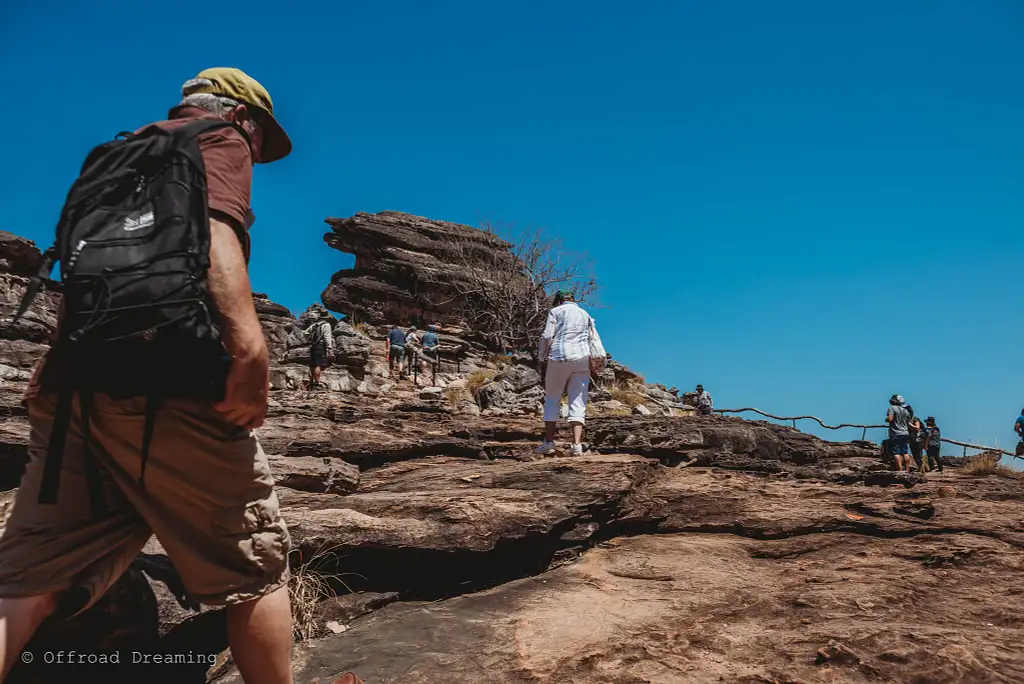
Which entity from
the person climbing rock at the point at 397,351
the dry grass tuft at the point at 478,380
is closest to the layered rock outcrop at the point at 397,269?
the person climbing rock at the point at 397,351

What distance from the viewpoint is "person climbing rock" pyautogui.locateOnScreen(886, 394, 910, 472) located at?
13.8 meters

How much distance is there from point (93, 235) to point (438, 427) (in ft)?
22.1

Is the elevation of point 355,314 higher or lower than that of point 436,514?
higher

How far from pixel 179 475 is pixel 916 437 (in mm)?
15484

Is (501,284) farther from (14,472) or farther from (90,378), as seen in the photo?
(90,378)

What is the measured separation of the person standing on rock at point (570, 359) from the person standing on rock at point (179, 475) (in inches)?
227

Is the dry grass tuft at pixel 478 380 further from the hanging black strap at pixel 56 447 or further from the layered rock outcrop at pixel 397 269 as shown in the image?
the hanging black strap at pixel 56 447

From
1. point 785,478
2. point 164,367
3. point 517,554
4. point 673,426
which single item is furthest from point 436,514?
point 673,426

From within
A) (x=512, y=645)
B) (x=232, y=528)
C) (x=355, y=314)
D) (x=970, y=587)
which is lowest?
(x=512, y=645)

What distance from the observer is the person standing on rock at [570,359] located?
791 centimetres

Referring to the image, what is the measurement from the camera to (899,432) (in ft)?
45.5

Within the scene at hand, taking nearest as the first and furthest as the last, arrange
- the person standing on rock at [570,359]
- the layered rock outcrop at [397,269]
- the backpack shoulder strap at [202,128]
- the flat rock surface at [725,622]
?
the backpack shoulder strap at [202,128], the flat rock surface at [725,622], the person standing on rock at [570,359], the layered rock outcrop at [397,269]

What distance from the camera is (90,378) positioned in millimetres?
1960

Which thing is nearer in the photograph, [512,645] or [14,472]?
[512,645]
